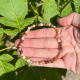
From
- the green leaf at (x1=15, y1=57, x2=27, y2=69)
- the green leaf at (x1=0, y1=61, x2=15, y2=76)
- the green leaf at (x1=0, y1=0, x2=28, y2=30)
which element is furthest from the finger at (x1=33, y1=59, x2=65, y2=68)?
the green leaf at (x1=0, y1=0, x2=28, y2=30)

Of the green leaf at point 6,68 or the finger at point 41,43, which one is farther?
the finger at point 41,43

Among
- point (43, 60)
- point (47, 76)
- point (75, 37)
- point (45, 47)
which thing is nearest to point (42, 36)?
point (45, 47)

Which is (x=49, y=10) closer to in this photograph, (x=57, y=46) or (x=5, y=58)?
(x=57, y=46)

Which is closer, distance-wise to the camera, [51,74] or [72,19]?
[72,19]

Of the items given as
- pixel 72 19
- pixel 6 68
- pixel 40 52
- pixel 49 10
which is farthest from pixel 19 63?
pixel 72 19

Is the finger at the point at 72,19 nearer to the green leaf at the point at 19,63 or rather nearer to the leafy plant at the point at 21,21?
the leafy plant at the point at 21,21

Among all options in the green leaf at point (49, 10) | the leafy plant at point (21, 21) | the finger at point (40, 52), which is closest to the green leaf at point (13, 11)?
the leafy plant at point (21, 21)

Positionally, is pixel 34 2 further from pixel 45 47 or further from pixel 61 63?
pixel 61 63
